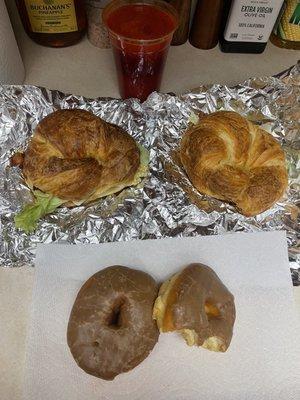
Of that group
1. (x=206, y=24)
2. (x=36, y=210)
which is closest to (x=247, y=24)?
(x=206, y=24)

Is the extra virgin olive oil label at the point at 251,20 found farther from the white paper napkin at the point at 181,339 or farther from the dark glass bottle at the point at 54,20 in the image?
the white paper napkin at the point at 181,339

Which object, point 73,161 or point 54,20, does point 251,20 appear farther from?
point 73,161

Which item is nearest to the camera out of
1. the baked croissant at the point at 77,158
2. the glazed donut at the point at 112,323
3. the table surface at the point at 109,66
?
the glazed donut at the point at 112,323

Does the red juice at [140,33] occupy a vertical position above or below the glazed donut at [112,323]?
above

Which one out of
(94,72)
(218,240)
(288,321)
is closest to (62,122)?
(94,72)

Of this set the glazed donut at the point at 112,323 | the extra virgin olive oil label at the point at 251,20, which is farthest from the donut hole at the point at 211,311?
the extra virgin olive oil label at the point at 251,20
